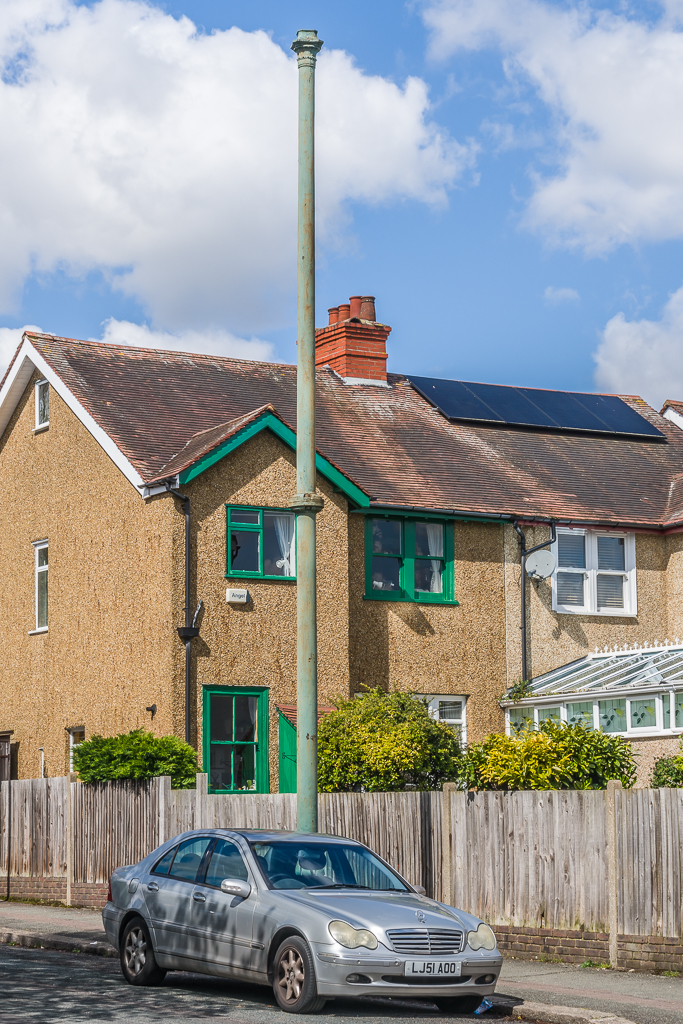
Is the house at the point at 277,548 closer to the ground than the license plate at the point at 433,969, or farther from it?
farther from it

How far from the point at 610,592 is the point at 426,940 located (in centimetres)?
1578

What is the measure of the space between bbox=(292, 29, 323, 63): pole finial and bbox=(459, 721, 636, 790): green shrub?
24.7ft

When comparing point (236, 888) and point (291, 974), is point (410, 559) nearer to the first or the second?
point (236, 888)

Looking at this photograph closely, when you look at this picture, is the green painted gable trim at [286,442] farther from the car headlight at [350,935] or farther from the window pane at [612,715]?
the car headlight at [350,935]

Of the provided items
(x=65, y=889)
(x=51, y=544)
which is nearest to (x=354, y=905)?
(x=65, y=889)

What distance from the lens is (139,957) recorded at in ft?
39.0

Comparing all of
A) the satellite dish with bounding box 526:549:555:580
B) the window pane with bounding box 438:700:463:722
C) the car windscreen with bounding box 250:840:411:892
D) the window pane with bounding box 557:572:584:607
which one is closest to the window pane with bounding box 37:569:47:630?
the window pane with bounding box 438:700:463:722

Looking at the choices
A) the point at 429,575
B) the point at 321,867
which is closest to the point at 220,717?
the point at 429,575

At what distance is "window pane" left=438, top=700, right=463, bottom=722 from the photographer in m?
23.5

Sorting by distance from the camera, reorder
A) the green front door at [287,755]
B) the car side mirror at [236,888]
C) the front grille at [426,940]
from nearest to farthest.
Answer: the front grille at [426,940]
the car side mirror at [236,888]
the green front door at [287,755]

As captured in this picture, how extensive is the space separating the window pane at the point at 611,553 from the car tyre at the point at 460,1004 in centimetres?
1537

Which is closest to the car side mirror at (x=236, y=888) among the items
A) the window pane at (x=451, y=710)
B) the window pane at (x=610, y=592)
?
the window pane at (x=451, y=710)

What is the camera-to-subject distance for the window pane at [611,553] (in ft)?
83.5

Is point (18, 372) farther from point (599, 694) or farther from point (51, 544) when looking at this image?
point (599, 694)
